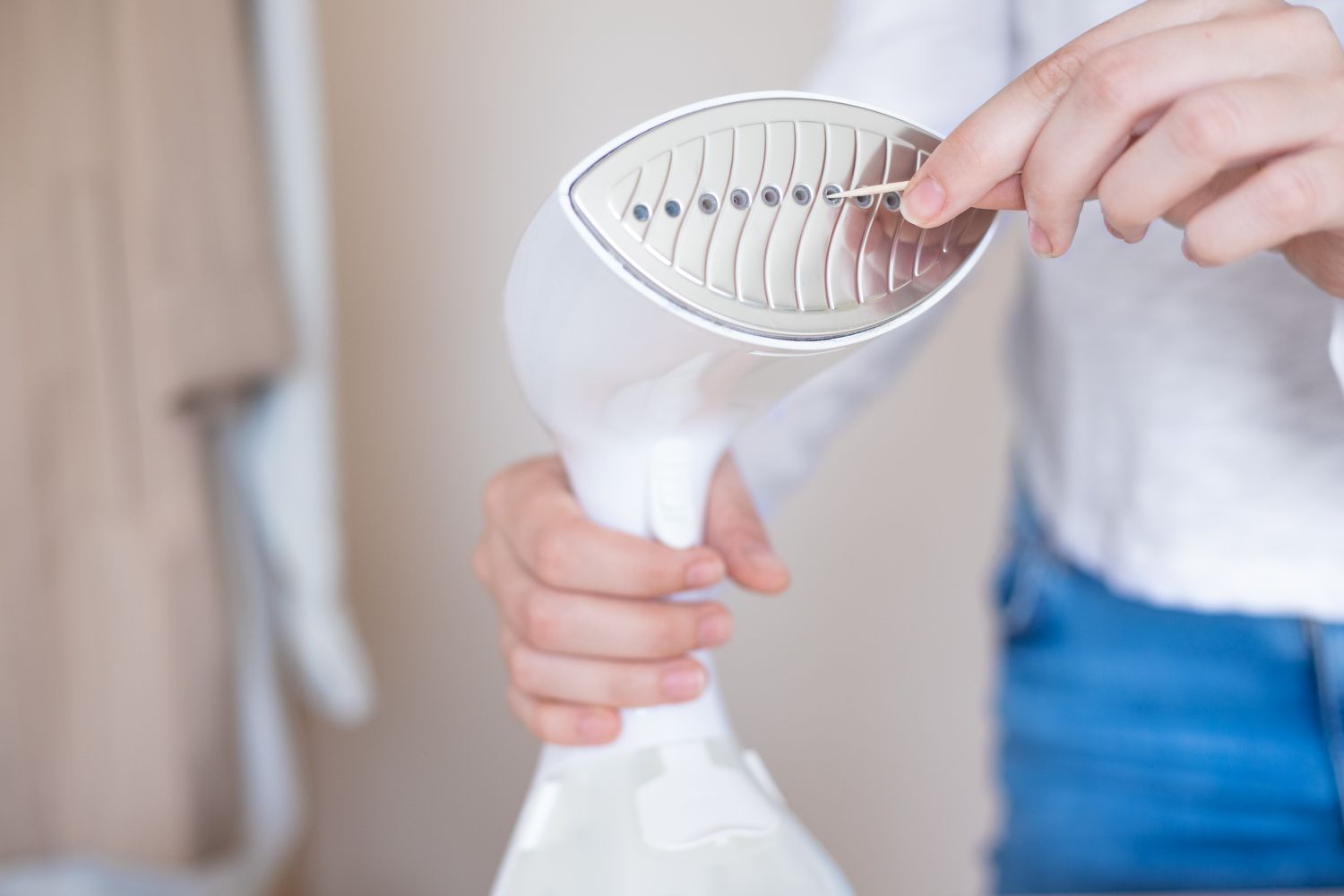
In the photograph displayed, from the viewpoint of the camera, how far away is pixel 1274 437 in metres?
0.47

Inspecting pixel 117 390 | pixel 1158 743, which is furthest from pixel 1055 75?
pixel 117 390

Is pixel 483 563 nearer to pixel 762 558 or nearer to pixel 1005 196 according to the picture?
pixel 762 558

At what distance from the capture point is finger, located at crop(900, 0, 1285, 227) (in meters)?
0.30

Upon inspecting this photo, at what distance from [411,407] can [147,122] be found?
0.51m

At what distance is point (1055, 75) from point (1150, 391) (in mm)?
241

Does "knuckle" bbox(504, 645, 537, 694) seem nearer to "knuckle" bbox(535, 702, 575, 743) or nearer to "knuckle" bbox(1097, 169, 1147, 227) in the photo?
"knuckle" bbox(535, 702, 575, 743)

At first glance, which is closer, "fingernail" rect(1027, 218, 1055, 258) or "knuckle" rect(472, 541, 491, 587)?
"fingernail" rect(1027, 218, 1055, 258)

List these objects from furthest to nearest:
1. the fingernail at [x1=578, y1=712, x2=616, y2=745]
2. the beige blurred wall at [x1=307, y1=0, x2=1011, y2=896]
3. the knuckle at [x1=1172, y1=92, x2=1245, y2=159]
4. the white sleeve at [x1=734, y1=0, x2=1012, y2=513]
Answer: the beige blurred wall at [x1=307, y1=0, x2=1011, y2=896], the white sleeve at [x1=734, y1=0, x2=1012, y2=513], the fingernail at [x1=578, y1=712, x2=616, y2=745], the knuckle at [x1=1172, y1=92, x2=1245, y2=159]

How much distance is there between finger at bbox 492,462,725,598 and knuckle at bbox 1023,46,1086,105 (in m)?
0.20

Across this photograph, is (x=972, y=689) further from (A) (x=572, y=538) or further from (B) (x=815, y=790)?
(A) (x=572, y=538)

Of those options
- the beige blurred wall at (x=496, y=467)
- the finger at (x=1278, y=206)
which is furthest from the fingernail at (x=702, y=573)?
the beige blurred wall at (x=496, y=467)

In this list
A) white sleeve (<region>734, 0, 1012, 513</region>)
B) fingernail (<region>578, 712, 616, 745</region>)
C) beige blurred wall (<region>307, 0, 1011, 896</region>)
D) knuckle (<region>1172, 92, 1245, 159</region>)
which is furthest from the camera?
beige blurred wall (<region>307, 0, 1011, 896</region>)

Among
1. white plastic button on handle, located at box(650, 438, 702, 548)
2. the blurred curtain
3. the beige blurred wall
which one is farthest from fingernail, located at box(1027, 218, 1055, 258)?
the beige blurred wall

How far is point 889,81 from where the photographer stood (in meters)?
0.50
